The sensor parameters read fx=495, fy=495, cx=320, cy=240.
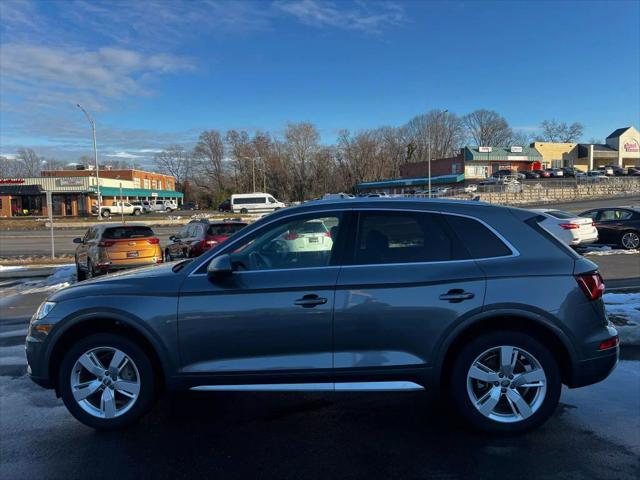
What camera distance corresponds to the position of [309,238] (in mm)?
4020

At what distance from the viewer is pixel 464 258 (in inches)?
148

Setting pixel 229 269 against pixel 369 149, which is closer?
pixel 229 269

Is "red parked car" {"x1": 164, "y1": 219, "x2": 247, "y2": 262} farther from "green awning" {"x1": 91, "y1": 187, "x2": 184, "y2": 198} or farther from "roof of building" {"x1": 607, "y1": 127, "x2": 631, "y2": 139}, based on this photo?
"roof of building" {"x1": 607, "y1": 127, "x2": 631, "y2": 139}

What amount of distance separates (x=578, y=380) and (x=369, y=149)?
104003mm

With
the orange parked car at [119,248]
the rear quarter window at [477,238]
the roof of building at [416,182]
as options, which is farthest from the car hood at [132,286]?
the roof of building at [416,182]

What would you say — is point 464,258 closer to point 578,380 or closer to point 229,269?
point 578,380

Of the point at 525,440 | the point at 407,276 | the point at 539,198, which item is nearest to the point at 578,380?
the point at 525,440

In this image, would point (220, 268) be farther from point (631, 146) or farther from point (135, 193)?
point (631, 146)

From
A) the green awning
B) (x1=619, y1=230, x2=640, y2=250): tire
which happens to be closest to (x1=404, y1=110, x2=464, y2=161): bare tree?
the green awning

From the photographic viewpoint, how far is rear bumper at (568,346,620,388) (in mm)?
3713

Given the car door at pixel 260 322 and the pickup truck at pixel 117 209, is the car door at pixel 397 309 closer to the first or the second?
the car door at pixel 260 322

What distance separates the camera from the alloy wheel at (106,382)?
12.8ft

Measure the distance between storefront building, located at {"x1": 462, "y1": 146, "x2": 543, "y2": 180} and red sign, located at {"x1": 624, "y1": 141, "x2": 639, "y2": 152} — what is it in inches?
864

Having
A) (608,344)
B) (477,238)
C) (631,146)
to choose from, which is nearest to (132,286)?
(477,238)
